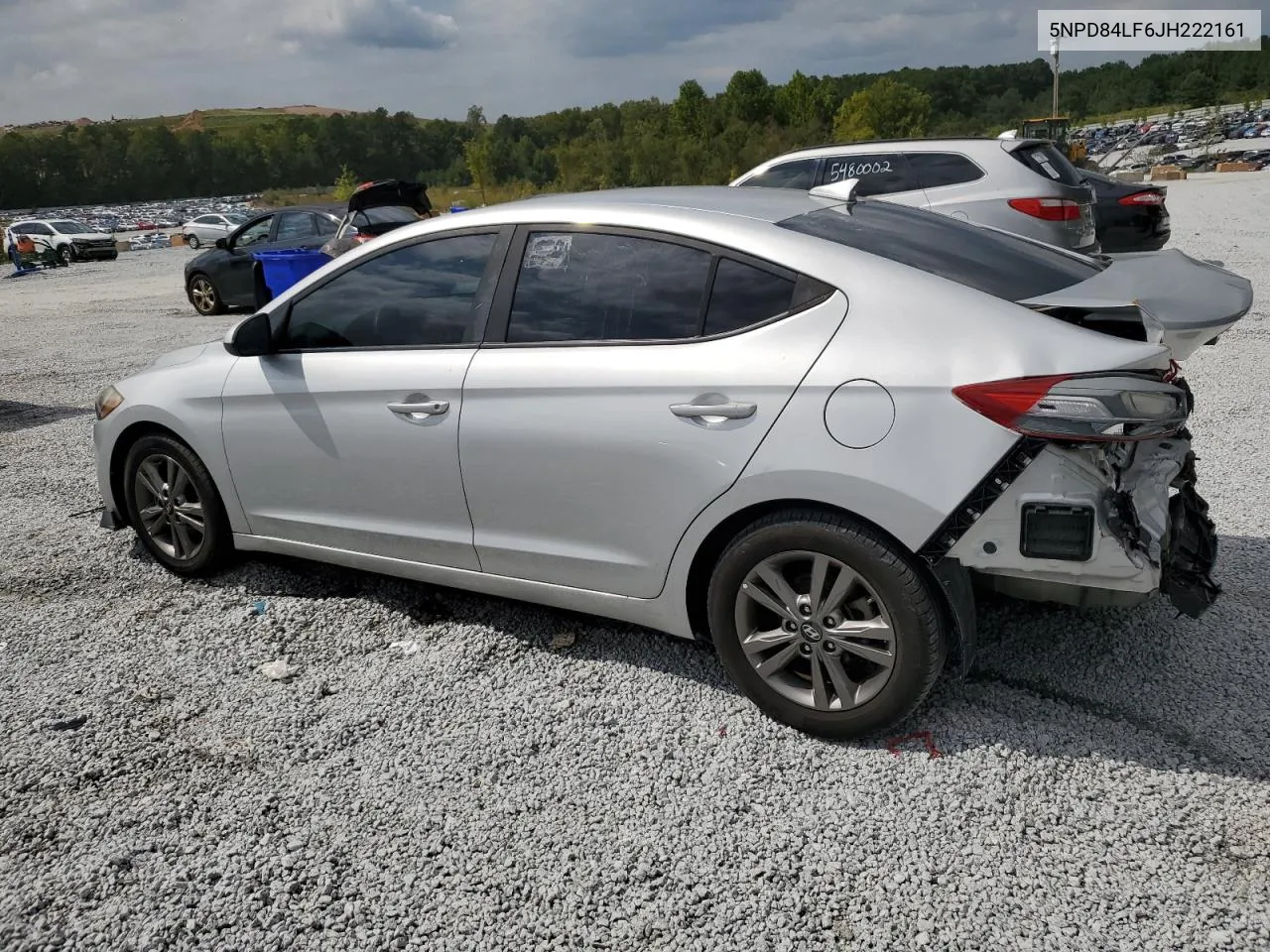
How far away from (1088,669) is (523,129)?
330 feet

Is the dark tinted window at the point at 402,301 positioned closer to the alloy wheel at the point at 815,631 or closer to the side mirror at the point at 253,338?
the side mirror at the point at 253,338

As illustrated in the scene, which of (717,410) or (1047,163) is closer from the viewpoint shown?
(717,410)

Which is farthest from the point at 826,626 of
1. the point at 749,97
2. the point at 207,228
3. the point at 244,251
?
the point at 749,97

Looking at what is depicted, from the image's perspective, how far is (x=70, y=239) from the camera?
110ft

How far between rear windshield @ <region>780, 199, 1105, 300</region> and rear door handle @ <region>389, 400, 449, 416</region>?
1352mm

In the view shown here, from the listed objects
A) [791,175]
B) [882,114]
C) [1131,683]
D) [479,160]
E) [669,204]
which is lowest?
[1131,683]

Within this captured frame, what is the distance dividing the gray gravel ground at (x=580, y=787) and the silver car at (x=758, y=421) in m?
0.32

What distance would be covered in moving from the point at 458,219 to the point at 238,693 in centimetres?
197

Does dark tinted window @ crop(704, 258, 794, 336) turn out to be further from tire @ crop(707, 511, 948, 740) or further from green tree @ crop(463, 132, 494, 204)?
green tree @ crop(463, 132, 494, 204)

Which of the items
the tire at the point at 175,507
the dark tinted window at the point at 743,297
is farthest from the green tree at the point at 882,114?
the dark tinted window at the point at 743,297

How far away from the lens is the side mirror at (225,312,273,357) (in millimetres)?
4082

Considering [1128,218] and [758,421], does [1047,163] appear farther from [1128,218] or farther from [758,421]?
[758,421]

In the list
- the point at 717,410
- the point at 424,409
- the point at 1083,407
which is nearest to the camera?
the point at 1083,407

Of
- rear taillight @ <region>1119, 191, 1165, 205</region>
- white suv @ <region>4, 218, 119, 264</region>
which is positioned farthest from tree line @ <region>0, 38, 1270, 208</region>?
rear taillight @ <region>1119, 191, 1165, 205</region>
